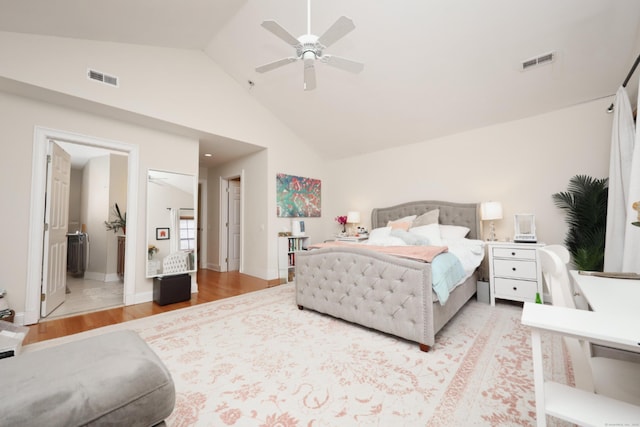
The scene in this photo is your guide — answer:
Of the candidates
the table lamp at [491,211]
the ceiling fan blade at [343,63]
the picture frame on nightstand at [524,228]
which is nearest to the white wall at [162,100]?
the ceiling fan blade at [343,63]

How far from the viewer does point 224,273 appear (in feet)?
18.0

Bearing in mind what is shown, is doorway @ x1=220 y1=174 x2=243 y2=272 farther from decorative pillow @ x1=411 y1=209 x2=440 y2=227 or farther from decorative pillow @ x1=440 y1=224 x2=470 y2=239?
decorative pillow @ x1=440 y1=224 x2=470 y2=239

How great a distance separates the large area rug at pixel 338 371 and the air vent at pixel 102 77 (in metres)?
2.81

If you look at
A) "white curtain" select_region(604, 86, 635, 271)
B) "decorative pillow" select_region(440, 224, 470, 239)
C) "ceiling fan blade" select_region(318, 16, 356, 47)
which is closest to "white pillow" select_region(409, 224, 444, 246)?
"decorative pillow" select_region(440, 224, 470, 239)

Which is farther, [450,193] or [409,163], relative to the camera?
[409,163]

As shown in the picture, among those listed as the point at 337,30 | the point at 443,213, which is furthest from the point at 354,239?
the point at 337,30

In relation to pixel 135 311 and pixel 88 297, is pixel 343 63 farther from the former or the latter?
pixel 88 297

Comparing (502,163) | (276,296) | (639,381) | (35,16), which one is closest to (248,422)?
(639,381)

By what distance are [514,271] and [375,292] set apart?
200 cm

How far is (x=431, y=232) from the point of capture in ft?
12.3

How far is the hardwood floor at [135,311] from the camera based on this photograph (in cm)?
259

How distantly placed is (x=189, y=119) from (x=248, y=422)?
3.72m

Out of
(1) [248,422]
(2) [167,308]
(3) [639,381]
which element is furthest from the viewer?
(2) [167,308]

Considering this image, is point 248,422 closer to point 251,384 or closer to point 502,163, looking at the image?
point 251,384
